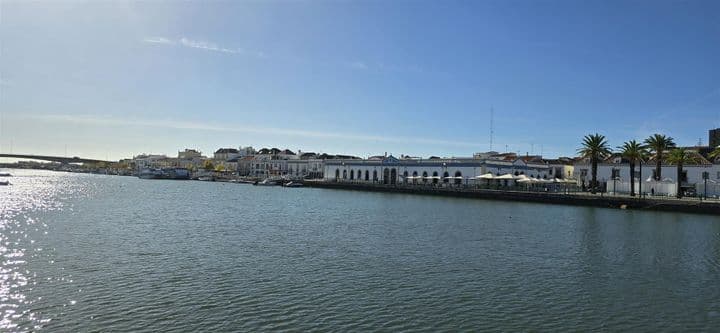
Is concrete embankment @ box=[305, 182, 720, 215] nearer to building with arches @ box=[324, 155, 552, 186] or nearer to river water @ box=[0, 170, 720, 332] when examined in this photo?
building with arches @ box=[324, 155, 552, 186]

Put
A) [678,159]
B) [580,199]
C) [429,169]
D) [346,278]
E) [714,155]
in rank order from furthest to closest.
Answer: [429,169] → [714,155] → [678,159] → [580,199] → [346,278]

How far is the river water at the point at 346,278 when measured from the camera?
1331cm

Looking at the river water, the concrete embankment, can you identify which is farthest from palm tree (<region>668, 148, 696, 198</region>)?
the river water

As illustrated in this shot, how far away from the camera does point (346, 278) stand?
17844mm

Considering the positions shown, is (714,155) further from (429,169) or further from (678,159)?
(429,169)

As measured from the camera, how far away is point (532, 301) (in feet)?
50.9

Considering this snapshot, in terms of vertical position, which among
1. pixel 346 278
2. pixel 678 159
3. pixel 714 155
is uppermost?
pixel 714 155

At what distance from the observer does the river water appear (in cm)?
1331

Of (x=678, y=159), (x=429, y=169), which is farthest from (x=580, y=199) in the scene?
(x=429, y=169)

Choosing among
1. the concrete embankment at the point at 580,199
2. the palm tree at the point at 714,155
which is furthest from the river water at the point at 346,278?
the palm tree at the point at 714,155

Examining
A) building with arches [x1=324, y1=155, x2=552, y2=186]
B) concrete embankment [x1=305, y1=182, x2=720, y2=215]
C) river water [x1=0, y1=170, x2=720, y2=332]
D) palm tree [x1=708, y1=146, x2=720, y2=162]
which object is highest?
palm tree [x1=708, y1=146, x2=720, y2=162]

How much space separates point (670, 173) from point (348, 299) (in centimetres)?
7010

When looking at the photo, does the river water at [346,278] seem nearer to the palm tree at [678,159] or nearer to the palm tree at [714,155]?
the palm tree at [678,159]

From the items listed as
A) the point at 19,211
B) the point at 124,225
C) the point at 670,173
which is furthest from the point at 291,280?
the point at 670,173
